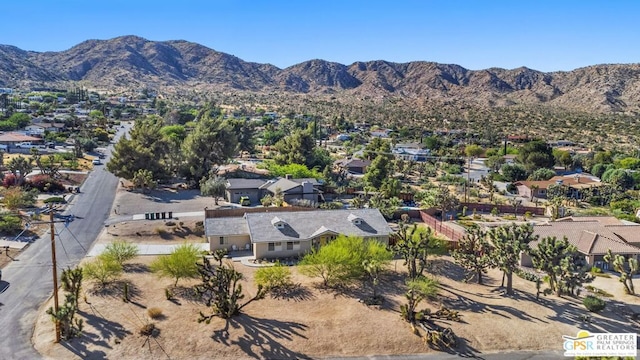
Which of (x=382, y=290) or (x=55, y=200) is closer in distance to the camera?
(x=382, y=290)

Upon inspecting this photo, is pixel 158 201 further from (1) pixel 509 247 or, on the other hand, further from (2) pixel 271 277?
(1) pixel 509 247

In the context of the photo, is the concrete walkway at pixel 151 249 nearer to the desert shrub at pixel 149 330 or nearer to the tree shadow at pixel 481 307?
the desert shrub at pixel 149 330

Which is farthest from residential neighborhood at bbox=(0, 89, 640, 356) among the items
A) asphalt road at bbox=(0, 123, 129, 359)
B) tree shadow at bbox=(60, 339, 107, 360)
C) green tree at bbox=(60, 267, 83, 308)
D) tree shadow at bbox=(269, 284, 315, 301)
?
green tree at bbox=(60, 267, 83, 308)

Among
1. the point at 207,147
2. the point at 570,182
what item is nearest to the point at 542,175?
the point at 570,182

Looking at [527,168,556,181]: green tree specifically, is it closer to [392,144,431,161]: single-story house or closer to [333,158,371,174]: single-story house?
[392,144,431,161]: single-story house

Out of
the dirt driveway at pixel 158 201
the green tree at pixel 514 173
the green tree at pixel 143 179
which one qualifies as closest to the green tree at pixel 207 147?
the dirt driveway at pixel 158 201

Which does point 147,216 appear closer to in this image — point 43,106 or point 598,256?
point 598,256

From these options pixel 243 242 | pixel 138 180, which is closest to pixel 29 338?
pixel 243 242
